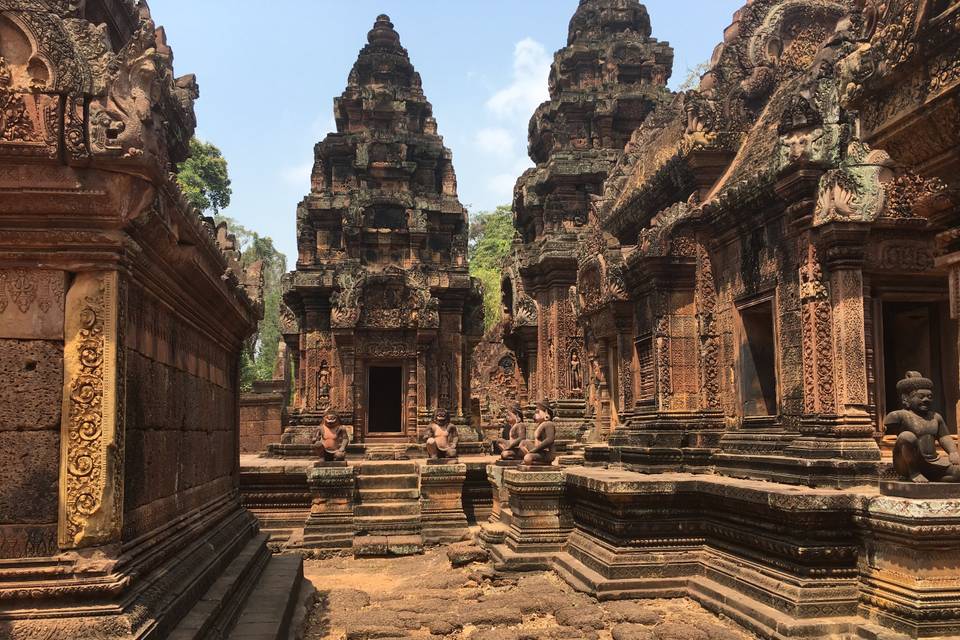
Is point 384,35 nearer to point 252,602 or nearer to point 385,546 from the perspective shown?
point 385,546

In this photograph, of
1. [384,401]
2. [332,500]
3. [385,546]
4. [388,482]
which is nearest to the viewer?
[385,546]

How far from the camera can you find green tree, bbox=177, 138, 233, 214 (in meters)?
37.1

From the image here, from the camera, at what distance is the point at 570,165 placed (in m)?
18.7

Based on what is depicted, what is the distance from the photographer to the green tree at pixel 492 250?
4759cm

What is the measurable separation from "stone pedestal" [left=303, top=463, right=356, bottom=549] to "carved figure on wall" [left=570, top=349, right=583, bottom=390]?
270 inches

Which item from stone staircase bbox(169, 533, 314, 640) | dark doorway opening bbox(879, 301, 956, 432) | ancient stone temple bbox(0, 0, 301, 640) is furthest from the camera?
dark doorway opening bbox(879, 301, 956, 432)

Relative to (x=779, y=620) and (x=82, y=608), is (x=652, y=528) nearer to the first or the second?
(x=779, y=620)

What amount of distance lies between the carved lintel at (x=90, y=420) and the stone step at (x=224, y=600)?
74 centimetres

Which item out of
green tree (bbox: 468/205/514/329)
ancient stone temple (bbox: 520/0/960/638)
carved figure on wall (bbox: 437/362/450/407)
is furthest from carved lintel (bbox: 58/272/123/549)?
green tree (bbox: 468/205/514/329)

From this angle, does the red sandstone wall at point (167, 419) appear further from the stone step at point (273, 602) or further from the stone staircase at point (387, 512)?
the stone staircase at point (387, 512)

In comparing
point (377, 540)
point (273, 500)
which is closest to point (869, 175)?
point (377, 540)

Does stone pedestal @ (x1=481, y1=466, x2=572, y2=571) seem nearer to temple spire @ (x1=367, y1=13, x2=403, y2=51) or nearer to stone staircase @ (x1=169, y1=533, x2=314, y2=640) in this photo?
stone staircase @ (x1=169, y1=533, x2=314, y2=640)

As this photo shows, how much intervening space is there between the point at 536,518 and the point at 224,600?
18.4ft

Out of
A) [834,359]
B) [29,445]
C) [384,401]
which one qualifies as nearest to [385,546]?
[834,359]
